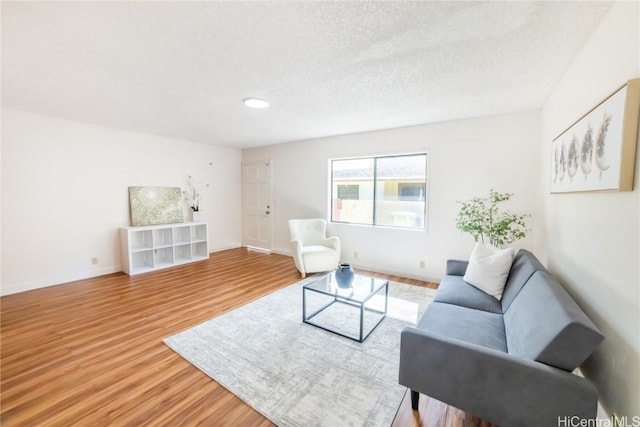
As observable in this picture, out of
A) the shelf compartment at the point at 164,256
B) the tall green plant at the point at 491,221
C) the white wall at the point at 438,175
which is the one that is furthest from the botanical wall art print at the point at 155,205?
the tall green plant at the point at 491,221

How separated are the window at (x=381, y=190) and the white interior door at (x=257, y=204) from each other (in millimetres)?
1670

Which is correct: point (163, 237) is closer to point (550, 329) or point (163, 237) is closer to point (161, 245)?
point (161, 245)

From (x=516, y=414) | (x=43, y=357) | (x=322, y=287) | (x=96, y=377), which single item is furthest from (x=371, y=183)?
(x=43, y=357)

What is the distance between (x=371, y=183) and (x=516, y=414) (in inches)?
139

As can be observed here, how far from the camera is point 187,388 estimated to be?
1.74 m

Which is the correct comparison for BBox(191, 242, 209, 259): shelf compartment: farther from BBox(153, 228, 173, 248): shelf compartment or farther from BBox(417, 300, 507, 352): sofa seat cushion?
BBox(417, 300, 507, 352): sofa seat cushion

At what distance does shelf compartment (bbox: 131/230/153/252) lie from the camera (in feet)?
14.4

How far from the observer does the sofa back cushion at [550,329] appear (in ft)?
3.59

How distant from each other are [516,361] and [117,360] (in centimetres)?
270

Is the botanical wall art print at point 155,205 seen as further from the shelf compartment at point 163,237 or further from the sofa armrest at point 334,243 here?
the sofa armrest at point 334,243

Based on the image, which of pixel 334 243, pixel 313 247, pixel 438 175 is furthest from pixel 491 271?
pixel 313 247

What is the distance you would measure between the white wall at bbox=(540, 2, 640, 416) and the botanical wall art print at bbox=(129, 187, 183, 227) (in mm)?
5499

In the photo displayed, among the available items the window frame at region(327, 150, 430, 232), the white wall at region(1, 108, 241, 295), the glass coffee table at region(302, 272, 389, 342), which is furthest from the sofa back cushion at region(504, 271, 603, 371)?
the white wall at region(1, 108, 241, 295)

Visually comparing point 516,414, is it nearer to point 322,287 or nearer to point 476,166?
point 322,287
